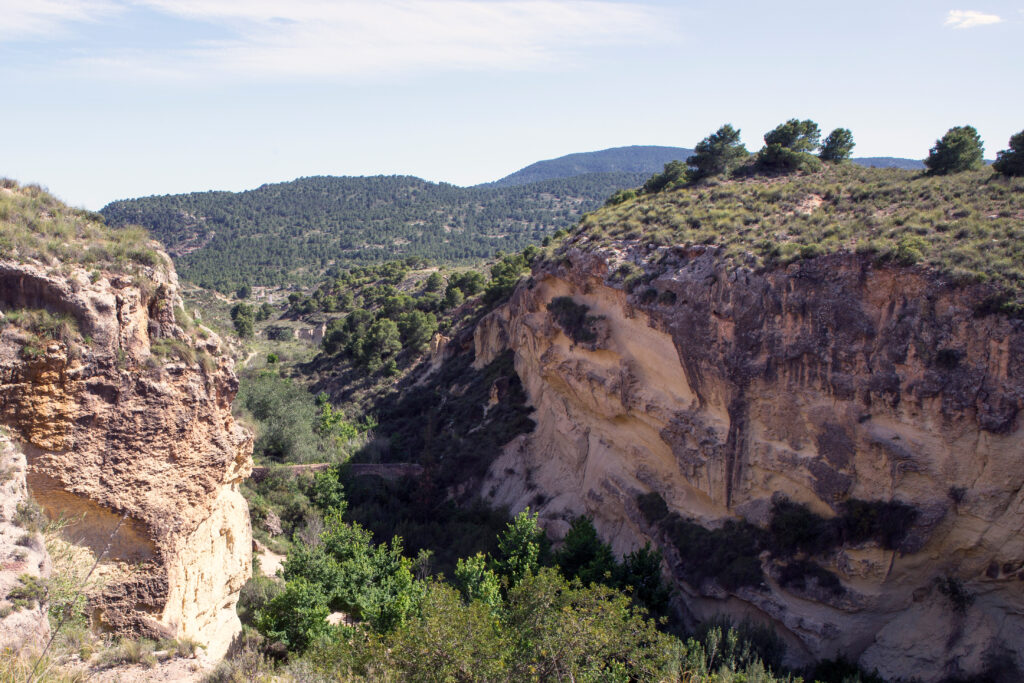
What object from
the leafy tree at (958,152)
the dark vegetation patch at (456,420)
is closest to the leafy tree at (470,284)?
the dark vegetation patch at (456,420)

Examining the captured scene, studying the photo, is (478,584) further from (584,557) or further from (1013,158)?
(1013,158)

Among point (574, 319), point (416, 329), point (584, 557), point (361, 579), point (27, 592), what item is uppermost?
point (574, 319)

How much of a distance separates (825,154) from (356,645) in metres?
29.5

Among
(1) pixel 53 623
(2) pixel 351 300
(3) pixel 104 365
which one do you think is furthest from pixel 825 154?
(2) pixel 351 300

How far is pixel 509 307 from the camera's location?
30.5 meters

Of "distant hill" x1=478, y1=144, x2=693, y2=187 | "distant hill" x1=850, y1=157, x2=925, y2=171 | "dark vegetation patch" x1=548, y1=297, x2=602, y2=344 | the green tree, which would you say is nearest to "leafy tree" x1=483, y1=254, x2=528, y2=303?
the green tree

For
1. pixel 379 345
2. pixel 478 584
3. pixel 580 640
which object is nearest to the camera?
pixel 580 640

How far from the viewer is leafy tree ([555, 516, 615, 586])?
16.3 metres

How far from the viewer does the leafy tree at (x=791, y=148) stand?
2835 cm

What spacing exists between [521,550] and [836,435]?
8292 millimetres

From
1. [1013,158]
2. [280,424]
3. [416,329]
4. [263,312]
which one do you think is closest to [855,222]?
[1013,158]

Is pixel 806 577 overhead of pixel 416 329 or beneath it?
beneath

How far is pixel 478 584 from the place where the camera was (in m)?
15.4

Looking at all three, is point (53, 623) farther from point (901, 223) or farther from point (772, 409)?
point (901, 223)
